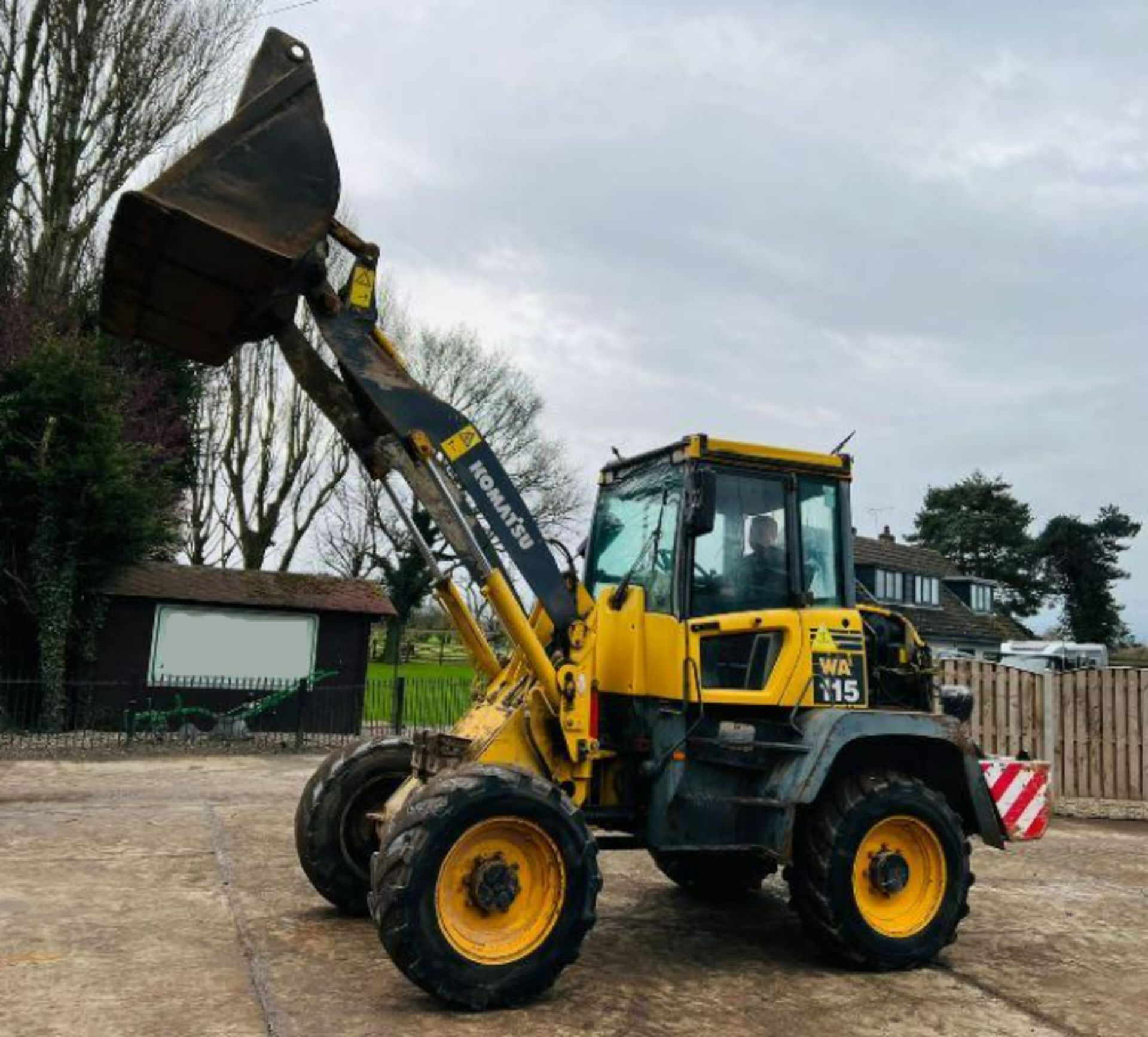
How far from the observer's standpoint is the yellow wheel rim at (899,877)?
580 cm

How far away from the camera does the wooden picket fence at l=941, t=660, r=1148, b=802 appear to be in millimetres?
12133

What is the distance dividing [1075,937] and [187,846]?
631 centimetres

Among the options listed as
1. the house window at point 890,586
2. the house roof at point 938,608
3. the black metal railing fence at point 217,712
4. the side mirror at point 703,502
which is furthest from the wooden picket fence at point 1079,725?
the house window at point 890,586

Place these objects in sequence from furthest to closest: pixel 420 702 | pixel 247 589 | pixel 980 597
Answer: pixel 980 597, pixel 420 702, pixel 247 589

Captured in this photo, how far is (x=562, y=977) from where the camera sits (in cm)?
546

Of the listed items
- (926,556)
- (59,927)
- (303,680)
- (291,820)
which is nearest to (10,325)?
(303,680)

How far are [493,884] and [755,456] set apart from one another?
8.90ft

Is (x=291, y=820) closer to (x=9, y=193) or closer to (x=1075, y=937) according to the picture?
(x=1075, y=937)

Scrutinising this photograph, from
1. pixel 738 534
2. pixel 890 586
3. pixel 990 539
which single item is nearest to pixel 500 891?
pixel 738 534

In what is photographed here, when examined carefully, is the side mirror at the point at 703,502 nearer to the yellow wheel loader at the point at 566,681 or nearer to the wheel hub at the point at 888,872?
the yellow wheel loader at the point at 566,681

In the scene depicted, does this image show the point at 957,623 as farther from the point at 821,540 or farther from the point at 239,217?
the point at 239,217

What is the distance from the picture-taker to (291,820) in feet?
33.5

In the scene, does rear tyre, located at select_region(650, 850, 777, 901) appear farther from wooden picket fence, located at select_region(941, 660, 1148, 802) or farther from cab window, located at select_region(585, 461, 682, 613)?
wooden picket fence, located at select_region(941, 660, 1148, 802)

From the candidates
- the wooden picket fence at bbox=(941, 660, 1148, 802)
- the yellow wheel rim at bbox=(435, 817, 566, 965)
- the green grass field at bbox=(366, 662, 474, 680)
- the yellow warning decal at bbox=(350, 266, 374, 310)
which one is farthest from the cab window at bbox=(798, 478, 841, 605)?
the green grass field at bbox=(366, 662, 474, 680)
